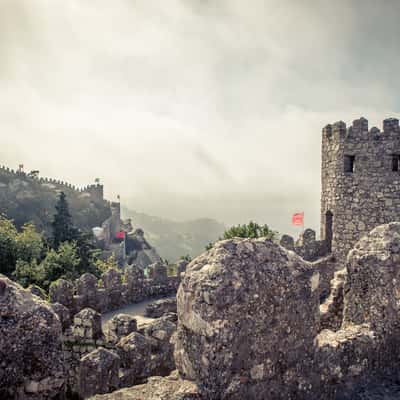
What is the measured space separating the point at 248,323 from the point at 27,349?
178 centimetres

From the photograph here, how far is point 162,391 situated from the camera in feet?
10.8

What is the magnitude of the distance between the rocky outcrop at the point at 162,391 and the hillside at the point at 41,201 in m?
51.2

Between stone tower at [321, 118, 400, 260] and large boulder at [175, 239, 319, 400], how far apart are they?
37.0 feet

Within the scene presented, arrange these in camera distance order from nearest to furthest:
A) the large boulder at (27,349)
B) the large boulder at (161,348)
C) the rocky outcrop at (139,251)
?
the large boulder at (27,349) → the large boulder at (161,348) → the rocky outcrop at (139,251)

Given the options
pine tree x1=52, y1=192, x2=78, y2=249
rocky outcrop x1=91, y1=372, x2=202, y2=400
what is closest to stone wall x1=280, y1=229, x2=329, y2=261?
rocky outcrop x1=91, y1=372, x2=202, y2=400

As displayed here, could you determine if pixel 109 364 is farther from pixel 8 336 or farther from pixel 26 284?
pixel 26 284

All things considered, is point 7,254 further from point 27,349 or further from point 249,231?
point 27,349

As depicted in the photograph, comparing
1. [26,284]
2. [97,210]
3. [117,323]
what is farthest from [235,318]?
[97,210]

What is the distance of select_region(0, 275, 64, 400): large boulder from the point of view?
331cm

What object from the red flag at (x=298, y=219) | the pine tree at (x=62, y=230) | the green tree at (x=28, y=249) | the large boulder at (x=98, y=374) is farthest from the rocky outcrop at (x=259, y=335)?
the pine tree at (x=62, y=230)

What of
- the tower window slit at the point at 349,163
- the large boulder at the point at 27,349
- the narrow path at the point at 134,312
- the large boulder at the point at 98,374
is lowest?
the narrow path at the point at 134,312

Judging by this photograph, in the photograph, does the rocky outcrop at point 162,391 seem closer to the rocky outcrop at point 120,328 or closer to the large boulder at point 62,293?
the rocky outcrop at point 120,328

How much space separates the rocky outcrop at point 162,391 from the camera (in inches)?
123

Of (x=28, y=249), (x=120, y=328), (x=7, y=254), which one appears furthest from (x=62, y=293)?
(x=28, y=249)
